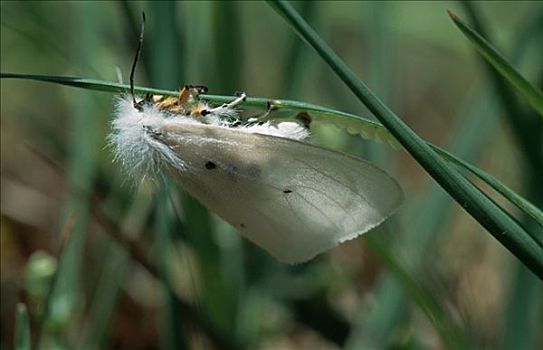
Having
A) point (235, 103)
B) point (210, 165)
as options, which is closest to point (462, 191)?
point (235, 103)

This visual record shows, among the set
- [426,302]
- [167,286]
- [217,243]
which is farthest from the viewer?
[217,243]

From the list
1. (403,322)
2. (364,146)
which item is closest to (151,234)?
(364,146)

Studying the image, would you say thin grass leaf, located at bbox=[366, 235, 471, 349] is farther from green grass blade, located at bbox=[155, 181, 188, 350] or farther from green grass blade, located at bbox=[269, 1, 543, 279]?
green grass blade, located at bbox=[269, 1, 543, 279]

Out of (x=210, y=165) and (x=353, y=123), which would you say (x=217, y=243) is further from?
(x=353, y=123)

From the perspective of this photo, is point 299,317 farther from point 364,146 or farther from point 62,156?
point 62,156

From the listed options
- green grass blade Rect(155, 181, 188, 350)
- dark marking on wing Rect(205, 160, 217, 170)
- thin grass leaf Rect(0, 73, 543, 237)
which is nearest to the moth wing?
dark marking on wing Rect(205, 160, 217, 170)

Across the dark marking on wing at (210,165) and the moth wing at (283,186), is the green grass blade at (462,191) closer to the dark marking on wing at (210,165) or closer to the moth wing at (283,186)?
the moth wing at (283,186)
